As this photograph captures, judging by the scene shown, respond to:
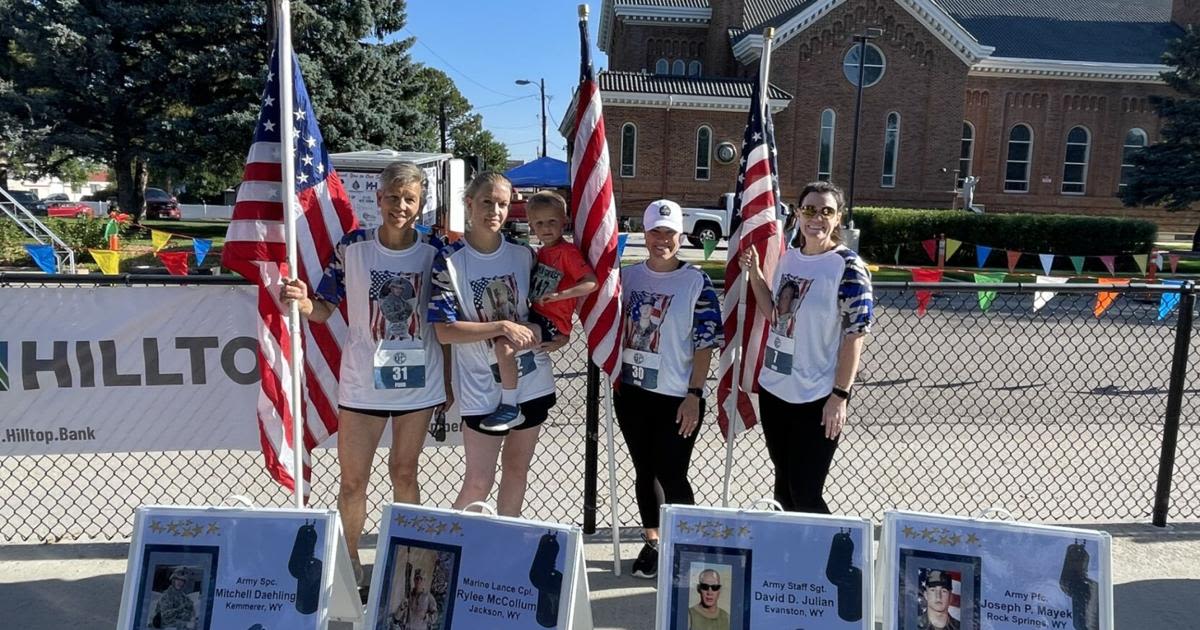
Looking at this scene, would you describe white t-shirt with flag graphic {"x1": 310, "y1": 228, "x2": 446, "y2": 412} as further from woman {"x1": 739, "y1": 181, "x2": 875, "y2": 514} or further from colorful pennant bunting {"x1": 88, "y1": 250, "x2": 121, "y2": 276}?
colorful pennant bunting {"x1": 88, "y1": 250, "x2": 121, "y2": 276}

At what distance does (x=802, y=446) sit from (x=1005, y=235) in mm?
21079

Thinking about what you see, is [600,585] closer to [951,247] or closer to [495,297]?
[495,297]

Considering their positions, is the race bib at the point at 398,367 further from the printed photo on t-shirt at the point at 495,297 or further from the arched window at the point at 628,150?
the arched window at the point at 628,150

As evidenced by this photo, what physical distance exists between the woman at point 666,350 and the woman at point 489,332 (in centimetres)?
38

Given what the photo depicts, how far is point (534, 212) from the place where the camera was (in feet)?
10.7

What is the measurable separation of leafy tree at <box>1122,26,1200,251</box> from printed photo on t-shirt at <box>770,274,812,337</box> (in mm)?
32737

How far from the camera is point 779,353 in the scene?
3326mm

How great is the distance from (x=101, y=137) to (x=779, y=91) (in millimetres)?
26334

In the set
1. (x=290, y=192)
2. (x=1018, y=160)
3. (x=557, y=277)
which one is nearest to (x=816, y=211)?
(x=557, y=277)

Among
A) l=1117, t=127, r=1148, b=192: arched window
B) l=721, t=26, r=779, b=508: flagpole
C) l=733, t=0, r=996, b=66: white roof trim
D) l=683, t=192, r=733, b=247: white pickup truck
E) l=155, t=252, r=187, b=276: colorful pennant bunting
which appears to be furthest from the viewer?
l=1117, t=127, r=1148, b=192: arched window

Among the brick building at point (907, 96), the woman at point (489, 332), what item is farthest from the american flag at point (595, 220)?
the brick building at point (907, 96)

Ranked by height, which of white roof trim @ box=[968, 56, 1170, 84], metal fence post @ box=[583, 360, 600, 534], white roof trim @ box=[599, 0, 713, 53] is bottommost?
metal fence post @ box=[583, 360, 600, 534]

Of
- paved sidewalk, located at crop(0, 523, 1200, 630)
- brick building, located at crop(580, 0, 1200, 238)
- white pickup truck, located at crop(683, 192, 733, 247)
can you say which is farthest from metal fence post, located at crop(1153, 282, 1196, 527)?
brick building, located at crop(580, 0, 1200, 238)

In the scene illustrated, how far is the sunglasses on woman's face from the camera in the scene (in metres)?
3.20
